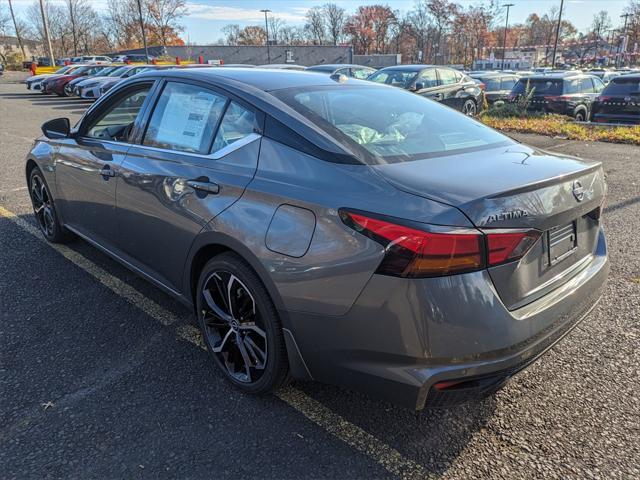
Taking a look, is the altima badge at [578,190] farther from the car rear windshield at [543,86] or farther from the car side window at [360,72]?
the car side window at [360,72]

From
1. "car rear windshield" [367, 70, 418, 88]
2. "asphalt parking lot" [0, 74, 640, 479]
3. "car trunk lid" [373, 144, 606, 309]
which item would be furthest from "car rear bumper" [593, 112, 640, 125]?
"car trunk lid" [373, 144, 606, 309]

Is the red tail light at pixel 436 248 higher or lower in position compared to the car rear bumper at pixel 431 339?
higher

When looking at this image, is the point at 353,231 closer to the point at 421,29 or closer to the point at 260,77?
the point at 260,77

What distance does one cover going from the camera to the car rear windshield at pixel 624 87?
12062 millimetres

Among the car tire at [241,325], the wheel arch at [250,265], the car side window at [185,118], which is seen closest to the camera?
the wheel arch at [250,265]

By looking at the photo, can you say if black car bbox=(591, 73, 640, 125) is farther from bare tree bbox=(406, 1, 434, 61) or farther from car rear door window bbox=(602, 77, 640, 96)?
bare tree bbox=(406, 1, 434, 61)

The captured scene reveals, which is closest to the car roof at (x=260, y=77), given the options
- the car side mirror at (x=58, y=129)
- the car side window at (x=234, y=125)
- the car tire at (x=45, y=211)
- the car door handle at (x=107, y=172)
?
the car side window at (x=234, y=125)

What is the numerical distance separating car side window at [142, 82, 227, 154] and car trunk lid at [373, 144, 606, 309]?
1.14 m

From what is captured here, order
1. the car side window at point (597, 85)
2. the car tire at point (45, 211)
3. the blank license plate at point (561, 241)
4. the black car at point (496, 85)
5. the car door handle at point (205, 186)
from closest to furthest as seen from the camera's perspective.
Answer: the blank license plate at point (561, 241), the car door handle at point (205, 186), the car tire at point (45, 211), the car side window at point (597, 85), the black car at point (496, 85)

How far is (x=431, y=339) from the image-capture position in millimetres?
1881

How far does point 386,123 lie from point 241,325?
1.34 metres

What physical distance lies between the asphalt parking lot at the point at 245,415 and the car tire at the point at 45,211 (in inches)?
46.9

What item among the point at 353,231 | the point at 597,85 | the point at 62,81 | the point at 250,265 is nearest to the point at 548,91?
the point at 597,85

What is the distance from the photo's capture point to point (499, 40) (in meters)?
92.4
